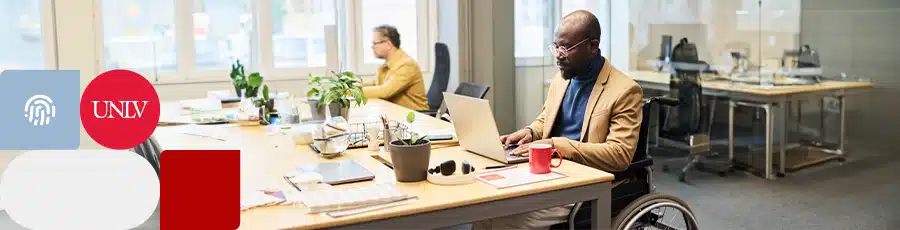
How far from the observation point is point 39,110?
1.25 metres

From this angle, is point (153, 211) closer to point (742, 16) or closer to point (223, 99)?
point (223, 99)

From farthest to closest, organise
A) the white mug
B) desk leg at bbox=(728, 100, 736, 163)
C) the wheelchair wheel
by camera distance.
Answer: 1. desk leg at bbox=(728, 100, 736, 163)
2. the white mug
3. the wheelchair wheel

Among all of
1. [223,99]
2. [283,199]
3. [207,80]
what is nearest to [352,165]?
[283,199]

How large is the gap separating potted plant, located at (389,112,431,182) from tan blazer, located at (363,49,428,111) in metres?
2.68

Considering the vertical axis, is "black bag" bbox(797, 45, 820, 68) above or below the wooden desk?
above

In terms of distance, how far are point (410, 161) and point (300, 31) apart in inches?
160

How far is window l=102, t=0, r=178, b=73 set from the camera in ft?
17.3

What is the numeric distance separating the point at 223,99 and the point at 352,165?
2.45 m

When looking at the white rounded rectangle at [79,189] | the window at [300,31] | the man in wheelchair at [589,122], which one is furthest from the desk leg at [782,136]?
the white rounded rectangle at [79,189]

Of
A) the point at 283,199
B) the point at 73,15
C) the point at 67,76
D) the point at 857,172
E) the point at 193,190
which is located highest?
the point at 73,15

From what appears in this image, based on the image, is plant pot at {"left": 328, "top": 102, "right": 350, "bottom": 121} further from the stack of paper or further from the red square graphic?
the red square graphic

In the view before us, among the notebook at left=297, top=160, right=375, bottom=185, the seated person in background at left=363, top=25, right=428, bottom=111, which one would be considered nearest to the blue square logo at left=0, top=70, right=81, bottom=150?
the notebook at left=297, top=160, right=375, bottom=185

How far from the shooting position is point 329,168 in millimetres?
2236

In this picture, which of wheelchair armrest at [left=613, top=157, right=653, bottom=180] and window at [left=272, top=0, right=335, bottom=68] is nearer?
wheelchair armrest at [left=613, top=157, right=653, bottom=180]
